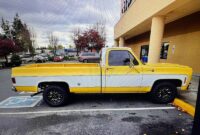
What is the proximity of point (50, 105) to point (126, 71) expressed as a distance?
294 centimetres

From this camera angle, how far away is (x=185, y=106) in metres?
4.93

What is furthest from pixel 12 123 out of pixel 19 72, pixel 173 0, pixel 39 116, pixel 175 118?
pixel 173 0

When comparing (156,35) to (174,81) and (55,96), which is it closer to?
(174,81)

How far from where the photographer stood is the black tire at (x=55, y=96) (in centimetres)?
529

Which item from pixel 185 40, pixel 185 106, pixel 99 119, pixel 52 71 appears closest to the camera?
pixel 99 119

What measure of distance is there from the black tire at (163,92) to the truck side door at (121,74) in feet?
1.82

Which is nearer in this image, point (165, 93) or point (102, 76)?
point (102, 76)

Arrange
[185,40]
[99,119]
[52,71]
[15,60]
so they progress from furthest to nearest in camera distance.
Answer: [15,60] < [185,40] < [52,71] < [99,119]

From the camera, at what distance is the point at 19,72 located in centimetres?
516

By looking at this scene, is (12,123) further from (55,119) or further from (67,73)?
(67,73)

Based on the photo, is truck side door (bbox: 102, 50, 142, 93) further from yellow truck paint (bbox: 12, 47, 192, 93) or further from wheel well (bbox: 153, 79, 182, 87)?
wheel well (bbox: 153, 79, 182, 87)

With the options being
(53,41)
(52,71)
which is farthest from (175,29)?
(53,41)

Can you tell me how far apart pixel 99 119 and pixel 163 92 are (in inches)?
102

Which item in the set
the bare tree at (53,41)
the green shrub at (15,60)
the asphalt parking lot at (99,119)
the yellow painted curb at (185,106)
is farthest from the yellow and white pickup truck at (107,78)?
the bare tree at (53,41)
